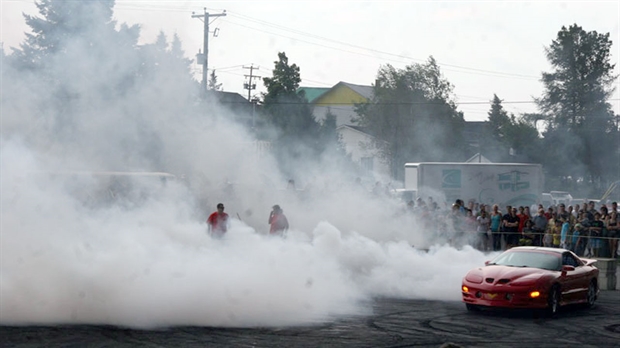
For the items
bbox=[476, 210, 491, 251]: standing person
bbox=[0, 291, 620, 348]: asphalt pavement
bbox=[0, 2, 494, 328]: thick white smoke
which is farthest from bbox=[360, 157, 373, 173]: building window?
bbox=[0, 291, 620, 348]: asphalt pavement

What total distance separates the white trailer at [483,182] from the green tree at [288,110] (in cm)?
691

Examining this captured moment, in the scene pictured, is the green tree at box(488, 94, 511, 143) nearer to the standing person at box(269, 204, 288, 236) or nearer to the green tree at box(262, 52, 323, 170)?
the green tree at box(262, 52, 323, 170)

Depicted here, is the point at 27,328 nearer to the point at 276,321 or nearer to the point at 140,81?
the point at 276,321

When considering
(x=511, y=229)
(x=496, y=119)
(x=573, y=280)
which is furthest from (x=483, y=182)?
(x=496, y=119)

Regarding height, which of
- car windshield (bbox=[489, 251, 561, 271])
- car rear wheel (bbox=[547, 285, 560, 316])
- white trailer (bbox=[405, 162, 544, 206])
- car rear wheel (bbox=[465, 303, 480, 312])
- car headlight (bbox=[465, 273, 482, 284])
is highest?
white trailer (bbox=[405, 162, 544, 206])

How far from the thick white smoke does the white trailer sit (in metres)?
15.1

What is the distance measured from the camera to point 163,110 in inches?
645

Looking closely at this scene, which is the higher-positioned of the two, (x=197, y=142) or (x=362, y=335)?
(x=197, y=142)

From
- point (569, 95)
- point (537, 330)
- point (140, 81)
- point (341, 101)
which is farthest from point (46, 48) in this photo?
point (341, 101)

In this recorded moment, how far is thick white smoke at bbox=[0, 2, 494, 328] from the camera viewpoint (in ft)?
39.3

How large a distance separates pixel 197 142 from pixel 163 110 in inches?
176

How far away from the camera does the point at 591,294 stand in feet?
53.6

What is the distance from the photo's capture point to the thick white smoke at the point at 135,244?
39.3 ft

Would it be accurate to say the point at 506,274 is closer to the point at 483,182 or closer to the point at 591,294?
the point at 591,294
